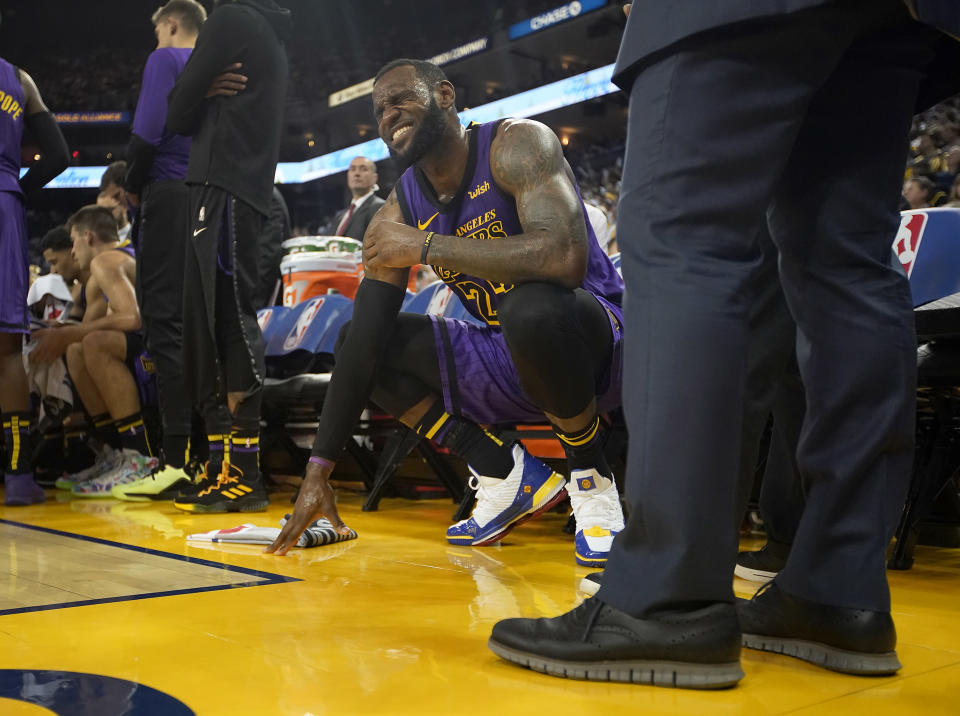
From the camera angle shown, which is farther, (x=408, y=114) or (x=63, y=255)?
(x=63, y=255)

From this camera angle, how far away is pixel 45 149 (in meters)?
3.99

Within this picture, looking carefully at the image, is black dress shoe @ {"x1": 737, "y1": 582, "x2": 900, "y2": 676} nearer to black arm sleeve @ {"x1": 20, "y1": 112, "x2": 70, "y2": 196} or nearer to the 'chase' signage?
black arm sleeve @ {"x1": 20, "y1": 112, "x2": 70, "y2": 196}

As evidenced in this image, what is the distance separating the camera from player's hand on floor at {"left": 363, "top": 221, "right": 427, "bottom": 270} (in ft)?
7.19

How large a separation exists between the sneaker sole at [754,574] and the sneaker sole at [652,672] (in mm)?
857

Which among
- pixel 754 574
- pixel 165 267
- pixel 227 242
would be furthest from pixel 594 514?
pixel 165 267

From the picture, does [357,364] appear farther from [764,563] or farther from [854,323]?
[854,323]

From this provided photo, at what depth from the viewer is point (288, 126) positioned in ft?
73.2

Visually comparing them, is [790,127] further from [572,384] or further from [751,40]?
[572,384]

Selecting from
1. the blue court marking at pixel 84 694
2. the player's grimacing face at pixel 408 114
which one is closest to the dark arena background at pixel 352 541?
the blue court marking at pixel 84 694

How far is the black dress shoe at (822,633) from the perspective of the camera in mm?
1204

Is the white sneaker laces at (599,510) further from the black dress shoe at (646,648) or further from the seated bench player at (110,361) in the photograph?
the seated bench player at (110,361)

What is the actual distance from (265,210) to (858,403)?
2610mm

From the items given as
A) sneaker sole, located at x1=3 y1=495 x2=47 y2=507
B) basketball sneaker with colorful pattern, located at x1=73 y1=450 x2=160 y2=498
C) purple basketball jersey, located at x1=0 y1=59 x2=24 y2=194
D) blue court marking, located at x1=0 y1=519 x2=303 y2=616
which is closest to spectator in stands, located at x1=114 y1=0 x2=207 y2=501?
basketball sneaker with colorful pattern, located at x1=73 y1=450 x2=160 y2=498

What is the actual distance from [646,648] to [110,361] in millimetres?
3669
